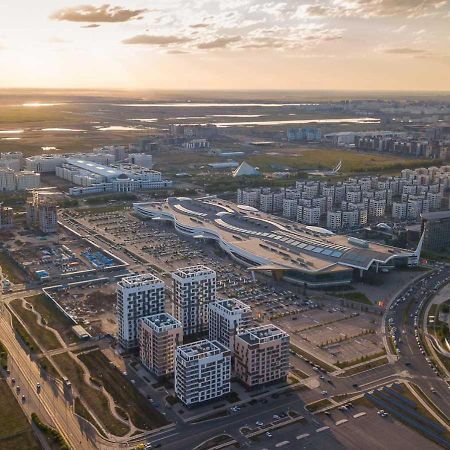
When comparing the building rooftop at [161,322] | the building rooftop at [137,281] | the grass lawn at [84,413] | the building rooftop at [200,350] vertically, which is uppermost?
the building rooftop at [137,281]

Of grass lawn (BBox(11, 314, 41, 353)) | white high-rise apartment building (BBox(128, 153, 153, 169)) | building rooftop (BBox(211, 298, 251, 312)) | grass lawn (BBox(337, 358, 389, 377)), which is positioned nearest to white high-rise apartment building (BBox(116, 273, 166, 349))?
building rooftop (BBox(211, 298, 251, 312))

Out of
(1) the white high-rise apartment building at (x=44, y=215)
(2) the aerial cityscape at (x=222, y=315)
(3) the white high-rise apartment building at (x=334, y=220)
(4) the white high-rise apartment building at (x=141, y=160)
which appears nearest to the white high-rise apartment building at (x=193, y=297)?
(2) the aerial cityscape at (x=222, y=315)

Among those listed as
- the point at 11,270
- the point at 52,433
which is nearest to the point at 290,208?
the point at 11,270

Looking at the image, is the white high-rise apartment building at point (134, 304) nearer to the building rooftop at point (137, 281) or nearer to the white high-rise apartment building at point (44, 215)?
the building rooftop at point (137, 281)

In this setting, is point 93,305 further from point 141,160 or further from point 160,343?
point 141,160

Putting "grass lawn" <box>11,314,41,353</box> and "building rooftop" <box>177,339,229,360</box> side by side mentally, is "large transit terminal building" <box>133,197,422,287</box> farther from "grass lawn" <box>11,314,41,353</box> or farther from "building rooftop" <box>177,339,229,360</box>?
"grass lawn" <box>11,314,41,353</box>

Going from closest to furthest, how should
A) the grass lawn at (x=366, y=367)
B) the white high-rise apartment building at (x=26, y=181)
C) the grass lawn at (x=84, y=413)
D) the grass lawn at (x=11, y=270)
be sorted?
the grass lawn at (x=84, y=413) < the grass lawn at (x=366, y=367) < the grass lawn at (x=11, y=270) < the white high-rise apartment building at (x=26, y=181)

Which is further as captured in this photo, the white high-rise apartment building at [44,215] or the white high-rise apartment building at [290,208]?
the white high-rise apartment building at [290,208]
